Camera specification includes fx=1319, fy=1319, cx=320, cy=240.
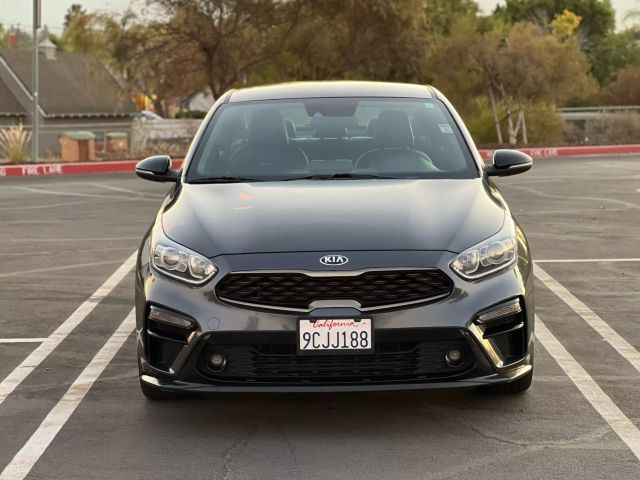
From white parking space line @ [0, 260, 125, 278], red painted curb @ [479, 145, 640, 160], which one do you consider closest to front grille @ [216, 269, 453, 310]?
white parking space line @ [0, 260, 125, 278]

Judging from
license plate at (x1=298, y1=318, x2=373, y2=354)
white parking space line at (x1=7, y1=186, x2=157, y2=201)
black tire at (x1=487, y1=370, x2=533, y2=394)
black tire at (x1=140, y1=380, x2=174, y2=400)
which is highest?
license plate at (x1=298, y1=318, x2=373, y2=354)

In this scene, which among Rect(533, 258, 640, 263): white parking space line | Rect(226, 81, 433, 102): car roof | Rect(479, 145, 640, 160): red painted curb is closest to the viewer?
Rect(226, 81, 433, 102): car roof

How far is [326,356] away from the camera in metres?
5.89

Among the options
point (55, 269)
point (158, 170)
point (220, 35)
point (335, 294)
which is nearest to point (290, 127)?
point (158, 170)

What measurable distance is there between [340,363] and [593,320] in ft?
11.2

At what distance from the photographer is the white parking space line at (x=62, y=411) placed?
18.2 feet

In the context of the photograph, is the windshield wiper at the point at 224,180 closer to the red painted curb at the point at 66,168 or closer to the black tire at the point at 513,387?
the black tire at the point at 513,387

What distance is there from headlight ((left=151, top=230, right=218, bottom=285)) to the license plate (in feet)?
1.72

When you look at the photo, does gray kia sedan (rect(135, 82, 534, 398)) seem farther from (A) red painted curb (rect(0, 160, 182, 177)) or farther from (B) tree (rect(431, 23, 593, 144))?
(B) tree (rect(431, 23, 593, 144))

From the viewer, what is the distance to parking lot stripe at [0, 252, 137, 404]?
721cm

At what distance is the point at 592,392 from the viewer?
6797 millimetres

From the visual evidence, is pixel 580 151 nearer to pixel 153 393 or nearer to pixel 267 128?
pixel 267 128

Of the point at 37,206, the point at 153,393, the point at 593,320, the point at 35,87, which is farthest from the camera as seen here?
the point at 35,87

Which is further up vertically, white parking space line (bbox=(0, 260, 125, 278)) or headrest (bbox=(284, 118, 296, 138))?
headrest (bbox=(284, 118, 296, 138))
